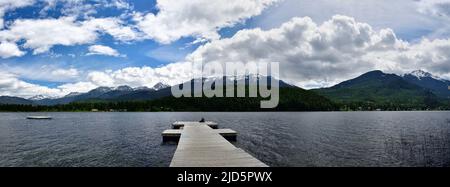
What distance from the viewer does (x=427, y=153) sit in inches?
1465

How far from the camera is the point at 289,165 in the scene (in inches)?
1166
